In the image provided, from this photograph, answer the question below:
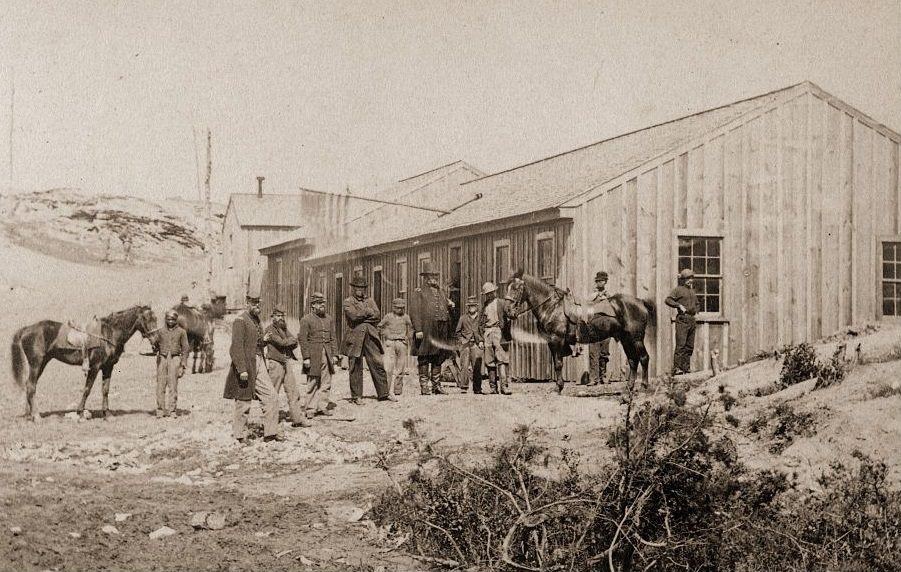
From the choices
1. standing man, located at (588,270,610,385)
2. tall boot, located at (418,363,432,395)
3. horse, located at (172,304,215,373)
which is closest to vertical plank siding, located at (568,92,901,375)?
standing man, located at (588,270,610,385)

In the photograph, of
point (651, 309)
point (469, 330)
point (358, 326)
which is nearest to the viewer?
point (358, 326)

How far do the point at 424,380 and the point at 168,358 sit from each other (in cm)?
422

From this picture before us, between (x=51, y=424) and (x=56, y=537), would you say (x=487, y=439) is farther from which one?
(x=51, y=424)

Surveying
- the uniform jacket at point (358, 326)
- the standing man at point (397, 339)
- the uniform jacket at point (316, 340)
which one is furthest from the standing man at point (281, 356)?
the standing man at point (397, 339)

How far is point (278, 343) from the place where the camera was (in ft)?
40.2

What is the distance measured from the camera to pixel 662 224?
1606 cm

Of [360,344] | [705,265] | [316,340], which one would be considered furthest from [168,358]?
[705,265]

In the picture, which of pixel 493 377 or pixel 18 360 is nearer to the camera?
pixel 18 360

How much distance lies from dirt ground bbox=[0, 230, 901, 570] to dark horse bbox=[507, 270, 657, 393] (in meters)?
0.78

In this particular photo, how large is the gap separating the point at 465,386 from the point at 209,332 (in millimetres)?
7730

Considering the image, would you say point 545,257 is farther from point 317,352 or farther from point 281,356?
point 281,356

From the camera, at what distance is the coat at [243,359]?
11328 millimetres

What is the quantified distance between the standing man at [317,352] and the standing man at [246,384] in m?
1.76

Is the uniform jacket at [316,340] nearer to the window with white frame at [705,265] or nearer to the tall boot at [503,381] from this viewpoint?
the tall boot at [503,381]
